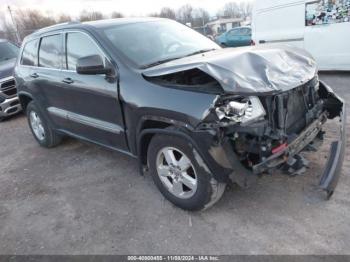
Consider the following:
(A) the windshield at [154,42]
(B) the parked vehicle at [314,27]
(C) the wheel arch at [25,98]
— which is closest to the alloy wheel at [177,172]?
(A) the windshield at [154,42]

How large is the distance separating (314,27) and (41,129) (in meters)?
6.66

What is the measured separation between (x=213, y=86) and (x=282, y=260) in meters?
1.49

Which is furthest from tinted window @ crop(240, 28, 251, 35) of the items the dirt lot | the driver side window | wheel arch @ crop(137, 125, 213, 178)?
wheel arch @ crop(137, 125, 213, 178)

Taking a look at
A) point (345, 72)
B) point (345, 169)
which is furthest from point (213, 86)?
point (345, 72)

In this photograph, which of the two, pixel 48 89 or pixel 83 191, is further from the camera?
pixel 48 89

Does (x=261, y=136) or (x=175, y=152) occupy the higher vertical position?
(x=261, y=136)

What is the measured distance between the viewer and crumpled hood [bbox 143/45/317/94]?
9.29 ft

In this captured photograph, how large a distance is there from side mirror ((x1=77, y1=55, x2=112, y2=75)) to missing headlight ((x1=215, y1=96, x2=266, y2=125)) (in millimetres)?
1430

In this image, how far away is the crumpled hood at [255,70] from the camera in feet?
9.29

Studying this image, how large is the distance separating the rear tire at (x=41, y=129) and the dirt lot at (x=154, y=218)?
101cm

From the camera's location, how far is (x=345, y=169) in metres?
3.74

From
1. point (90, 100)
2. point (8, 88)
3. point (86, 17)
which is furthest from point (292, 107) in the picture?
point (86, 17)

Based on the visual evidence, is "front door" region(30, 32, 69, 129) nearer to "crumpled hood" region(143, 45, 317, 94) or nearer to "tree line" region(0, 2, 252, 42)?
"crumpled hood" region(143, 45, 317, 94)

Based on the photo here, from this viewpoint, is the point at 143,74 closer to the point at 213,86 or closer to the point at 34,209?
the point at 213,86
